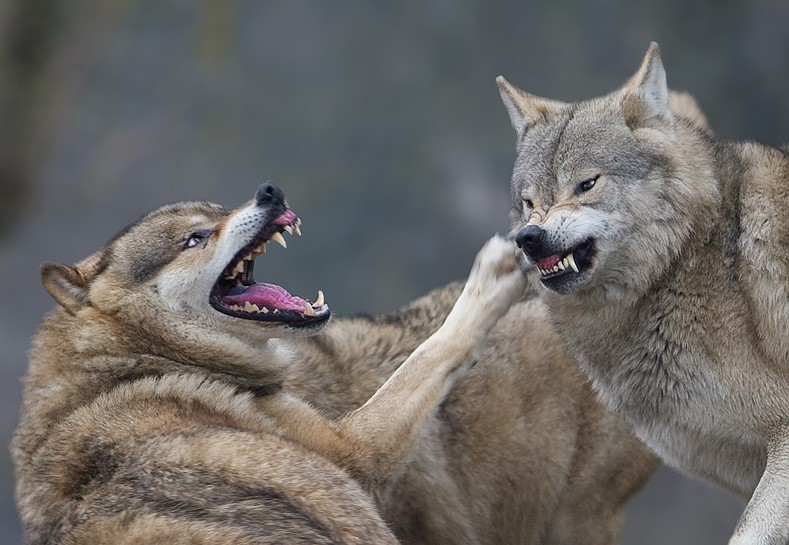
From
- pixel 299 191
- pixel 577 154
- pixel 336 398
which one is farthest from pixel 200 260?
pixel 299 191

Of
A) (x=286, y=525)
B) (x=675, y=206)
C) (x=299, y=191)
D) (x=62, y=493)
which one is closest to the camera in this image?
(x=286, y=525)

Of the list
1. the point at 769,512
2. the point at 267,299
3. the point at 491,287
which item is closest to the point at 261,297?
the point at 267,299

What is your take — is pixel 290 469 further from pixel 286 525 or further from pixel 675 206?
pixel 675 206

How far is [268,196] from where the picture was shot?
222 inches

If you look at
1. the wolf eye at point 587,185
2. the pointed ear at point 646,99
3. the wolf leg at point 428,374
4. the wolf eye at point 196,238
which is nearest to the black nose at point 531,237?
the wolf eye at point 587,185

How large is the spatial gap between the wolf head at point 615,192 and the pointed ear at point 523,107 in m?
0.36

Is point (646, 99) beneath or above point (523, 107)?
beneath

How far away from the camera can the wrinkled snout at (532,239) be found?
529 cm

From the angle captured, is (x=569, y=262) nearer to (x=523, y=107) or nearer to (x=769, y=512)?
(x=523, y=107)

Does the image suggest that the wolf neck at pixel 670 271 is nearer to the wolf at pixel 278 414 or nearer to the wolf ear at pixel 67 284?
the wolf at pixel 278 414

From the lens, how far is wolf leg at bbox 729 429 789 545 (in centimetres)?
485

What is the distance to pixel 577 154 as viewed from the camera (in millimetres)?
5652

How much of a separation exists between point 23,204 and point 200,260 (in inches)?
368

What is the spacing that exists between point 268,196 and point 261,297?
0.53 metres
